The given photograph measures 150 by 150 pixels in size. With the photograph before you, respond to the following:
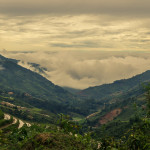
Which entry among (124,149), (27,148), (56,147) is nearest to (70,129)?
(56,147)

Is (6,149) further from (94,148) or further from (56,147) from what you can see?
(94,148)

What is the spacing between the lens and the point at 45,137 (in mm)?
40312

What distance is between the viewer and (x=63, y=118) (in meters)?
41.8

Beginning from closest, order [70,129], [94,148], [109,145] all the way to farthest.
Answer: [109,145]
[94,148]
[70,129]

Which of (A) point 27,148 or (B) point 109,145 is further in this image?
(A) point 27,148

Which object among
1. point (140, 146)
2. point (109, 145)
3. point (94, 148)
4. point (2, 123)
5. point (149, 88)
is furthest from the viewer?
point (2, 123)

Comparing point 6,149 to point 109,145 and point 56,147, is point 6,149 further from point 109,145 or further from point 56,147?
point 109,145

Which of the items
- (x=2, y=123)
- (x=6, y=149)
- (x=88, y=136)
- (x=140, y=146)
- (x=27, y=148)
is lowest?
(x=2, y=123)

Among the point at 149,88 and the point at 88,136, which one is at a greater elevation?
the point at 149,88

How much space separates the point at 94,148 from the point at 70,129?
7901 mm

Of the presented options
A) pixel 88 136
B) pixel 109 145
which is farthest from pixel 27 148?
pixel 109 145

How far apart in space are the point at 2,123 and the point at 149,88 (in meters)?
179

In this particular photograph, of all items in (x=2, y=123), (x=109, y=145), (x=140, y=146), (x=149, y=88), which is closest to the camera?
(x=140, y=146)

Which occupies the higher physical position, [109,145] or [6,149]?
[109,145]
